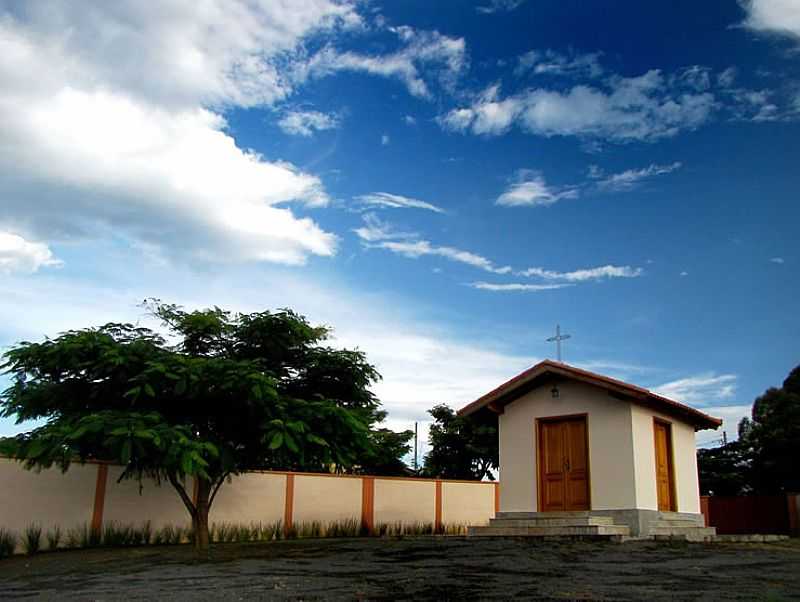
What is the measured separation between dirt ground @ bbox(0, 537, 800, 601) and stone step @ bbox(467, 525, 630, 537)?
65 cm

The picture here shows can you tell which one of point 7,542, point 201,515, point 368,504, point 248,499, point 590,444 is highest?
point 590,444

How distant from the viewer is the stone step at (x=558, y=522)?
593 inches

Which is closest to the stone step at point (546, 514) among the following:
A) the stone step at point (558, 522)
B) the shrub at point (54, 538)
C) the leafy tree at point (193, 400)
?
the stone step at point (558, 522)

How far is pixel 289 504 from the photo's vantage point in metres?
20.1

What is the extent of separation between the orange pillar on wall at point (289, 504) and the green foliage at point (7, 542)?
21.6 ft

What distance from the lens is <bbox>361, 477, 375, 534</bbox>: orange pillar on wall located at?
2175 cm

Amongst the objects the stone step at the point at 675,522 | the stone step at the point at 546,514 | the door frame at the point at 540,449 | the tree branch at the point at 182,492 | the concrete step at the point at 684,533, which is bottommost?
the concrete step at the point at 684,533

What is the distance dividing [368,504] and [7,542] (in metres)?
9.84

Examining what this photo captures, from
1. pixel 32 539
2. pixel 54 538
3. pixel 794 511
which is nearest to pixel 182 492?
pixel 54 538

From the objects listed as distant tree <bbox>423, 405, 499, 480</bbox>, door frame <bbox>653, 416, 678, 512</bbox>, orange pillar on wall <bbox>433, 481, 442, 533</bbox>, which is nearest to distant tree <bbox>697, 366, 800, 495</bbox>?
distant tree <bbox>423, 405, 499, 480</bbox>

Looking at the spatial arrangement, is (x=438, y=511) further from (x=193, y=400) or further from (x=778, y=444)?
(x=778, y=444)

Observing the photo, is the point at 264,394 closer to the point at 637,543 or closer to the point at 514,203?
the point at 637,543

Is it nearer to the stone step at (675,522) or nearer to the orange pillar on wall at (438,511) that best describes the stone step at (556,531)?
the stone step at (675,522)

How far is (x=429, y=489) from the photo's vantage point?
78.4 feet
